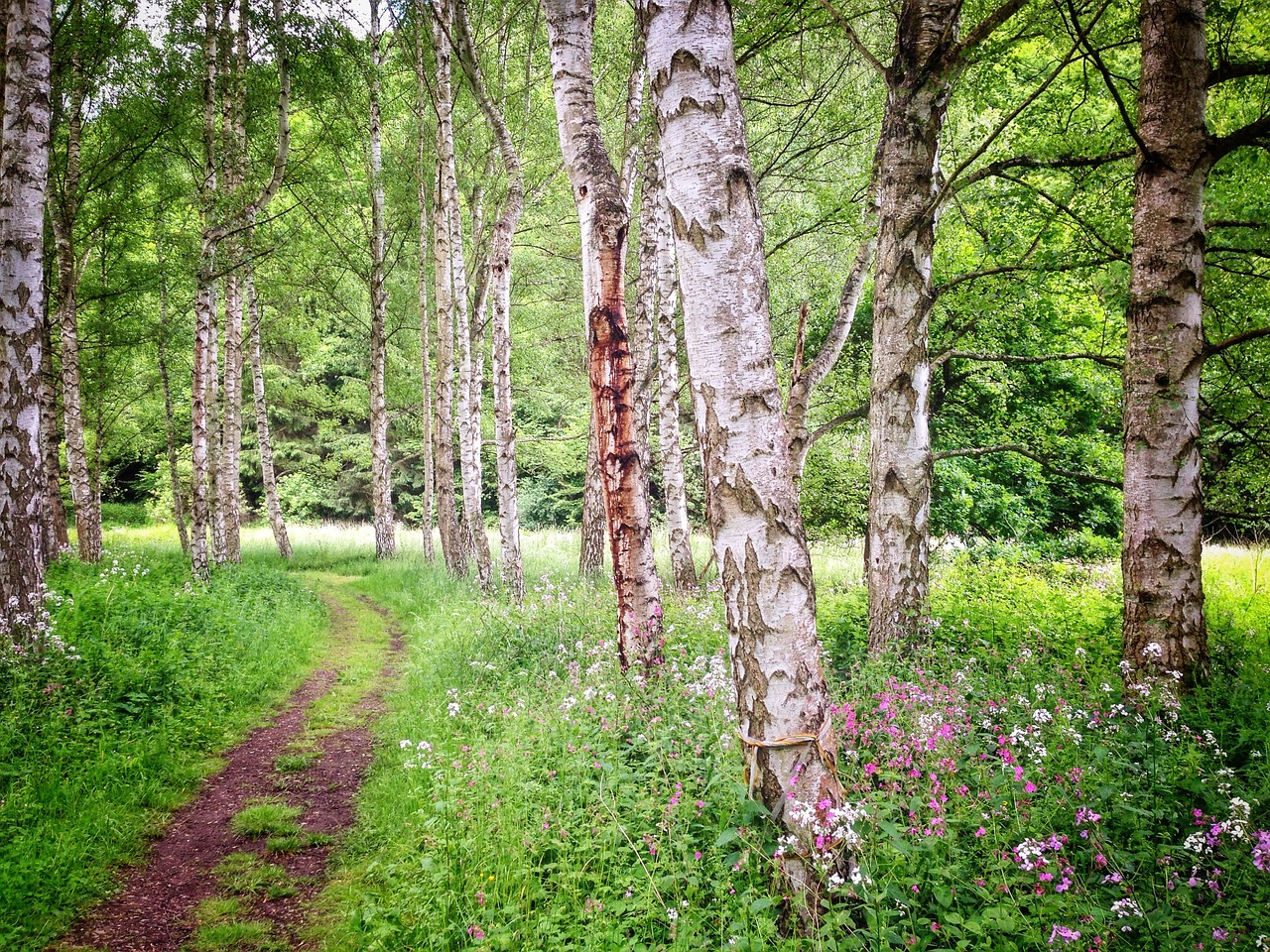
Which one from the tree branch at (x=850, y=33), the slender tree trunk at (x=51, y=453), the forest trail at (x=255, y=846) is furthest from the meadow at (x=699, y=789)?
the slender tree trunk at (x=51, y=453)

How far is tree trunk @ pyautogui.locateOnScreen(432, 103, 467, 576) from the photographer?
1172 centimetres

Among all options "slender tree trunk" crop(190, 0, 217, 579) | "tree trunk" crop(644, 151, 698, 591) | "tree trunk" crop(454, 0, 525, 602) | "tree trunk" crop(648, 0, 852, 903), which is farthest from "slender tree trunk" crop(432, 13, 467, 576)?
"tree trunk" crop(648, 0, 852, 903)

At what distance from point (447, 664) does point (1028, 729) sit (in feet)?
20.2

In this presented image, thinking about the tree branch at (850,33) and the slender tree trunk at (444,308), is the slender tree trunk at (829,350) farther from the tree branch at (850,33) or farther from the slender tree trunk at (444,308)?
the slender tree trunk at (444,308)

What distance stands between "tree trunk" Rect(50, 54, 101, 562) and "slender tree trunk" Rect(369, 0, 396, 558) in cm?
536

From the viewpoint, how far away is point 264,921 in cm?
383

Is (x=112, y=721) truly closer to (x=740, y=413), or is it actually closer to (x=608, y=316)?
(x=608, y=316)

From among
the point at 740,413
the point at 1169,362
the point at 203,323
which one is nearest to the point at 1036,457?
the point at 1169,362

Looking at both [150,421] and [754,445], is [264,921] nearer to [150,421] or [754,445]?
[754,445]

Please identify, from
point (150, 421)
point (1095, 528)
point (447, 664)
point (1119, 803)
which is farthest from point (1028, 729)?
point (150, 421)

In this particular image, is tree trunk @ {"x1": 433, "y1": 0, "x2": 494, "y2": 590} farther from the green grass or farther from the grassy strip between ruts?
the green grass

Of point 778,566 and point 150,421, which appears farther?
point 150,421

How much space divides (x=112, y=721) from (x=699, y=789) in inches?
219

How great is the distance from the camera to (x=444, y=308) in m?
13.2
